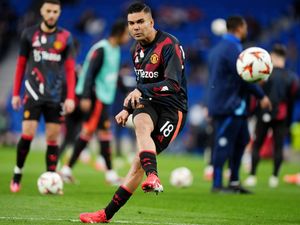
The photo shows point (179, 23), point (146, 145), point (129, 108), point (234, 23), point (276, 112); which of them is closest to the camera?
Answer: point (146, 145)

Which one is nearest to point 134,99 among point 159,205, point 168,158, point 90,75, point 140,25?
point 140,25

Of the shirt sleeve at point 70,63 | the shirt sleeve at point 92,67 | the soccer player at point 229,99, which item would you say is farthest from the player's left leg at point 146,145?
the shirt sleeve at point 92,67

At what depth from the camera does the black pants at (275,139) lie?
1372cm

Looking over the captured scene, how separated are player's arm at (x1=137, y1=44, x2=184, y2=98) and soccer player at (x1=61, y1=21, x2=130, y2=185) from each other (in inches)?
213

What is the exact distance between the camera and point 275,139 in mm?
13930

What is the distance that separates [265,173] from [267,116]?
3.76 metres

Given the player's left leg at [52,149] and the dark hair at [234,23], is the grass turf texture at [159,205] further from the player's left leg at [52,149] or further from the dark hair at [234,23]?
the dark hair at [234,23]

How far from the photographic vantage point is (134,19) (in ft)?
24.1

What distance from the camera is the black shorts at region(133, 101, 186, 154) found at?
7.28m

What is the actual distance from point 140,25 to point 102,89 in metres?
5.63

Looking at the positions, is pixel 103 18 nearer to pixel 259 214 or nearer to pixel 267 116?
pixel 267 116

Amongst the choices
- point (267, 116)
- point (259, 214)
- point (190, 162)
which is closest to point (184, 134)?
point (190, 162)

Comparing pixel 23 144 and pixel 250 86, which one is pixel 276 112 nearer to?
pixel 250 86

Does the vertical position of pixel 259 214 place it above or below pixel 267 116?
below
